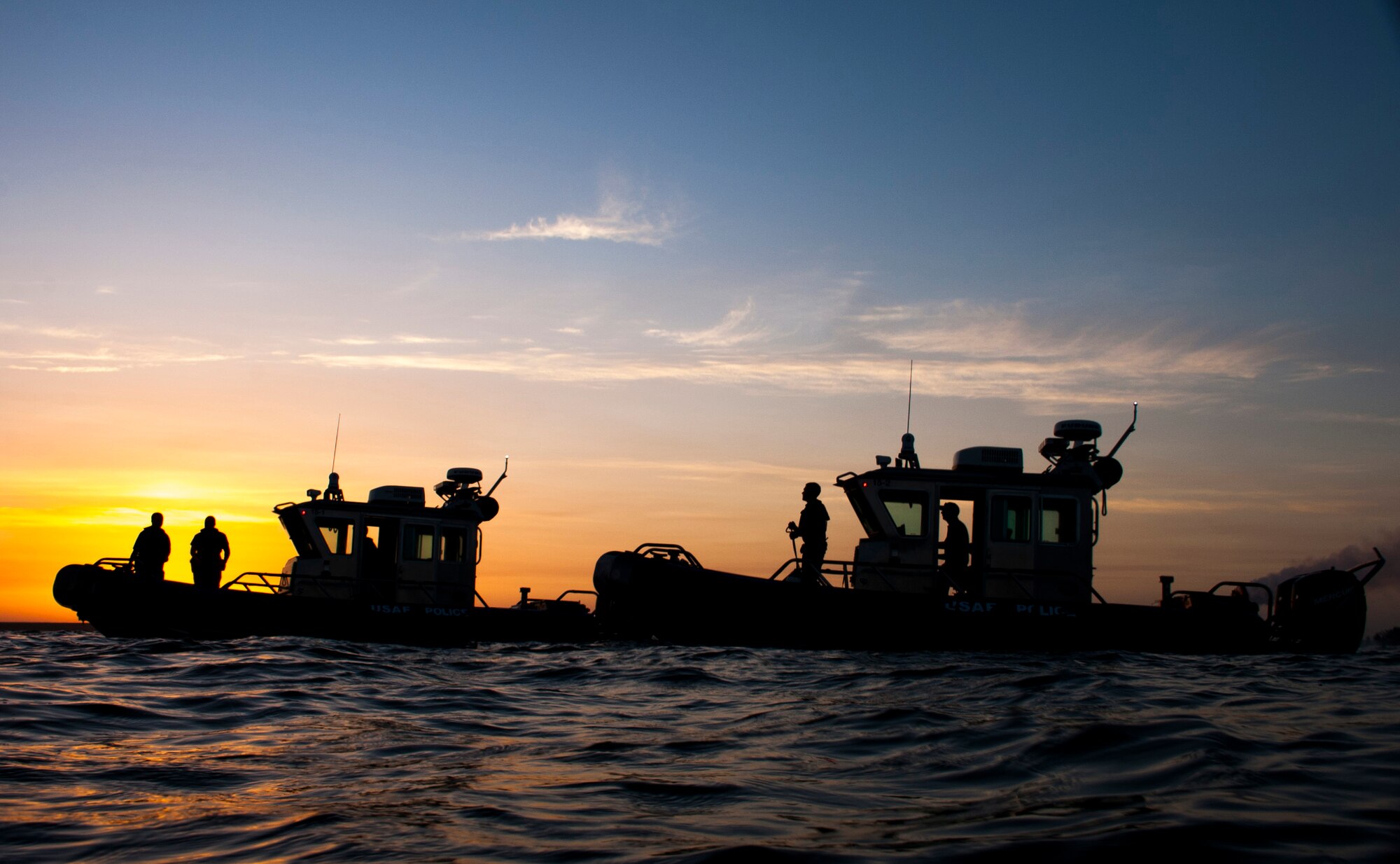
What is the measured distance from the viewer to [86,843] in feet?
14.1

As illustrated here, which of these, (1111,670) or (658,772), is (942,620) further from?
(658,772)

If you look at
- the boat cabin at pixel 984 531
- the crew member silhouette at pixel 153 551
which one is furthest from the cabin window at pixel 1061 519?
the crew member silhouette at pixel 153 551

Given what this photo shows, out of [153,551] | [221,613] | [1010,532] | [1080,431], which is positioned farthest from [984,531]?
[153,551]

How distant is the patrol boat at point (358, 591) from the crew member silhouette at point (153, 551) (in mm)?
249

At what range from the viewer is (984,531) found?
1599 cm

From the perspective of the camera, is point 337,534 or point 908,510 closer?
point 908,510

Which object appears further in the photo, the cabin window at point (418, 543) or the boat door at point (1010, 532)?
the cabin window at point (418, 543)

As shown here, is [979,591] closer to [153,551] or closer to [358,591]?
[358,591]

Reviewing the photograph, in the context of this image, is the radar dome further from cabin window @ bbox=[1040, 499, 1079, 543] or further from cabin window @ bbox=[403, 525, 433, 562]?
cabin window @ bbox=[403, 525, 433, 562]

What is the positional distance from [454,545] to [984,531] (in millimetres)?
10511

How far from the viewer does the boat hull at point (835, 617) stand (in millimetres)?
14898

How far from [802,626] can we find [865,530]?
2.23m

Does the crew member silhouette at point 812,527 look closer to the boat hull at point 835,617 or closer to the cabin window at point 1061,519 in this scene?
the boat hull at point 835,617

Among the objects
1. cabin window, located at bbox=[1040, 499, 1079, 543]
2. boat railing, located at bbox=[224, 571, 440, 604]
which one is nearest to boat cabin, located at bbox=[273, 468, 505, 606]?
boat railing, located at bbox=[224, 571, 440, 604]
